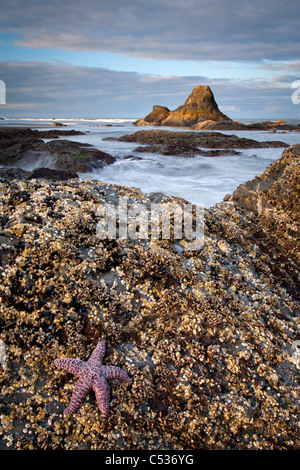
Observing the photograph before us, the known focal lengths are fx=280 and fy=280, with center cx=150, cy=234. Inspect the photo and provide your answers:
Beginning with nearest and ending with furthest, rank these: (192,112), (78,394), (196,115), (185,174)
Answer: (78,394) < (185,174) < (196,115) < (192,112)

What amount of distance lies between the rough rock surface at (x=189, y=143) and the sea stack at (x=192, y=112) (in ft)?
100

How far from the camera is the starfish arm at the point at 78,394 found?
198 cm

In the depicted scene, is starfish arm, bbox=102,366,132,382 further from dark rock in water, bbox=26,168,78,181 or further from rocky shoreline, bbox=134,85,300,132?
rocky shoreline, bbox=134,85,300,132

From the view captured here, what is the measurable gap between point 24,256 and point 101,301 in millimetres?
846

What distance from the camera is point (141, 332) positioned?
2527 millimetres

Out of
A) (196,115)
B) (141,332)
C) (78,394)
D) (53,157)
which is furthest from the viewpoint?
(196,115)

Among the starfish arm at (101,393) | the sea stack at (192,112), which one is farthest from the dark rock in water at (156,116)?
the starfish arm at (101,393)

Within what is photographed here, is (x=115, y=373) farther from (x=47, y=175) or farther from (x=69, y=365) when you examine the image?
(x=47, y=175)

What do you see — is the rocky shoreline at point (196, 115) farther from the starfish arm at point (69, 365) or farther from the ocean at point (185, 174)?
the starfish arm at point (69, 365)

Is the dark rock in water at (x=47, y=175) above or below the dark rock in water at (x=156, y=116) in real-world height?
below

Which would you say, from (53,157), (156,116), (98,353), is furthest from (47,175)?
(156,116)

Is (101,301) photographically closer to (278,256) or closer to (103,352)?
(103,352)

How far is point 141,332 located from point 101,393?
2.05ft

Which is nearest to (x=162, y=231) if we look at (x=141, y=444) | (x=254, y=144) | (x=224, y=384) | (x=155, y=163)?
(x=224, y=384)
